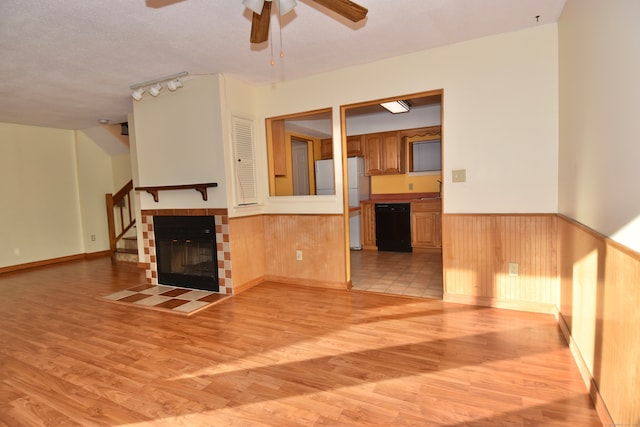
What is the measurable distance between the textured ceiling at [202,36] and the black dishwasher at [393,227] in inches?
108

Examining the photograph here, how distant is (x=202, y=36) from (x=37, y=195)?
5.11 metres

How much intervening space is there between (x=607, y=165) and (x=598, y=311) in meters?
0.77

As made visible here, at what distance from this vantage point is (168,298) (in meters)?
3.79

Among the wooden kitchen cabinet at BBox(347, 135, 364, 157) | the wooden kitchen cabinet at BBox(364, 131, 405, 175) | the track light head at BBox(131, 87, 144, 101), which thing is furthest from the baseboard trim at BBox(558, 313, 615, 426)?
the track light head at BBox(131, 87, 144, 101)

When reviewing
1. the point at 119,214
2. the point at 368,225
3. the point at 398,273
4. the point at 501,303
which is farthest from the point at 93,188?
the point at 501,303

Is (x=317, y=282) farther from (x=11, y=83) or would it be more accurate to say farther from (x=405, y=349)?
(x=11, y=83)

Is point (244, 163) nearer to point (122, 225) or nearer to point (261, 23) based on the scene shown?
point (261, 23)

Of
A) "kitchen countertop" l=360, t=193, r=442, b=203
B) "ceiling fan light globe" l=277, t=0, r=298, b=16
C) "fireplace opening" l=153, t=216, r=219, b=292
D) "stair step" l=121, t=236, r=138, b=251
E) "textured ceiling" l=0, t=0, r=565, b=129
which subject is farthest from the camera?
"stair step" l=121, t=236, r=138, b=251

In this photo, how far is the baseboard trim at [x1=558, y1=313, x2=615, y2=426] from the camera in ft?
5.28

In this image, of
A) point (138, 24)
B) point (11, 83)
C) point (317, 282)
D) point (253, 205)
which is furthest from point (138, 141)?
point (317, 282)

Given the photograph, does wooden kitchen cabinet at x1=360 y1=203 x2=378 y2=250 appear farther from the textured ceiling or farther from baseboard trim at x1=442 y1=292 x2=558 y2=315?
the textured ceiling

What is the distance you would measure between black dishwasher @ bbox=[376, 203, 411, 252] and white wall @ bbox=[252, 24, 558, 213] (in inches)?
91.7

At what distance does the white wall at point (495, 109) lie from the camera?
2883mm

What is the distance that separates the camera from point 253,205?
13.6ft
